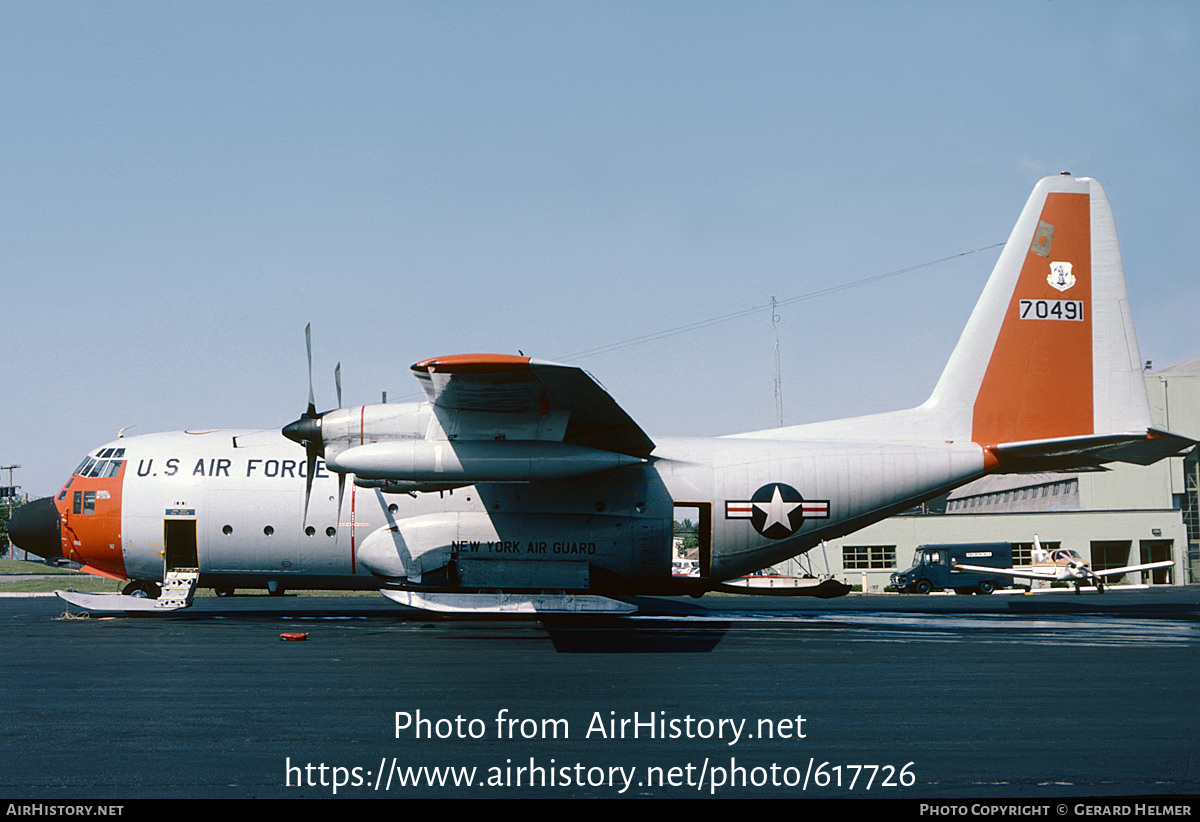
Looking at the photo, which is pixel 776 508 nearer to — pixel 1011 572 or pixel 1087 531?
pixel 1011 572

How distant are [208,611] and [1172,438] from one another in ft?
63.2

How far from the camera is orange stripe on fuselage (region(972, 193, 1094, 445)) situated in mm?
17078

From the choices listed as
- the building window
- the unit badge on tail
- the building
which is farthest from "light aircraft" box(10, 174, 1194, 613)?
the building window

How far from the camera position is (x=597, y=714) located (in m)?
8.06

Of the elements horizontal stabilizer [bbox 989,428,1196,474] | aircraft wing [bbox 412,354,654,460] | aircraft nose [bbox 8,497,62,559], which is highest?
aircraft wing [bbox 412,354,654,460]

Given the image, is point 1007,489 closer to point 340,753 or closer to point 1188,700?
point 1188,700

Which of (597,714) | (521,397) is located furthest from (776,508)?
(597,714)

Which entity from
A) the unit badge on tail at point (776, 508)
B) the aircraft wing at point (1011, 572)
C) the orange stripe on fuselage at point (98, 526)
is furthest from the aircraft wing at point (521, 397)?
the aircraft wing at point (1011, 572)

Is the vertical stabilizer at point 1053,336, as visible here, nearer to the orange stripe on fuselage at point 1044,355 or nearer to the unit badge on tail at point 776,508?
the orange stripe on fuselage at point 1044,355

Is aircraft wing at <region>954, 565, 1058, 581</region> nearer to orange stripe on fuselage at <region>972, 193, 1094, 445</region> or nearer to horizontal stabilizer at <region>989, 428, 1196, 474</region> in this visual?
horizontal stabilizer at <region>989, 428, 1196, 474</region>

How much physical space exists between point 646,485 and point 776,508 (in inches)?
94.8

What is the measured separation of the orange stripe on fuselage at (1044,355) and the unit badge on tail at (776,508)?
140 inches

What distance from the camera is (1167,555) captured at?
5088 cm

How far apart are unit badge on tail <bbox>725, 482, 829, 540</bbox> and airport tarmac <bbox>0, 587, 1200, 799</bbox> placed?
2.08 m
